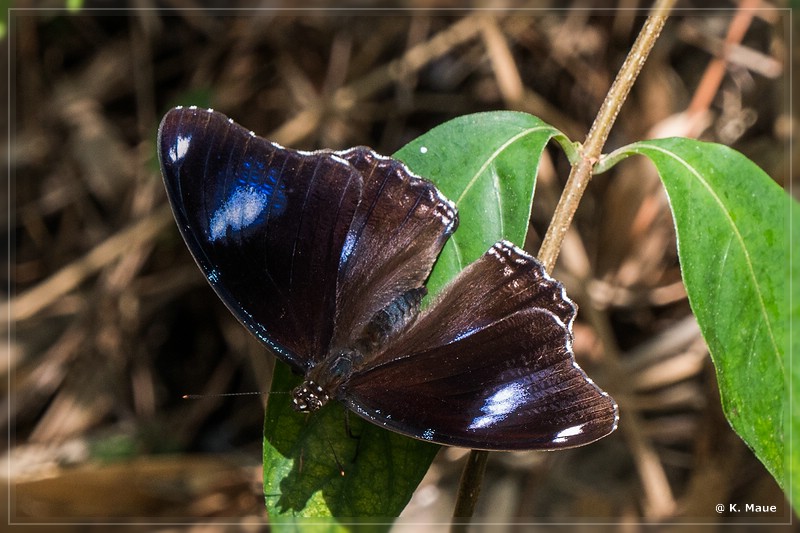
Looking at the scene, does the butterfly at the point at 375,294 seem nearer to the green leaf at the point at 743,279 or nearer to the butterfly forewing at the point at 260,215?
the butterfly forewing at the point at 260,215

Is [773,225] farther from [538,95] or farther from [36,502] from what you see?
[36,502]

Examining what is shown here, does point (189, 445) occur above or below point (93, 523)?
above

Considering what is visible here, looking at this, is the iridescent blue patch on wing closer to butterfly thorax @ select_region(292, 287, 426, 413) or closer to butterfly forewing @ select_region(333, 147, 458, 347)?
butterfly forewing @ select_region(333, 147, 458, 347)

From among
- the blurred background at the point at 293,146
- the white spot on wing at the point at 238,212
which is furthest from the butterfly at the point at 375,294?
the blurred background at the point at 293,146

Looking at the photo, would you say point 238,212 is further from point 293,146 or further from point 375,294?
point 293,146

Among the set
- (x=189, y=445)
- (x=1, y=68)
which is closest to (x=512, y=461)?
(x=189, y=445)

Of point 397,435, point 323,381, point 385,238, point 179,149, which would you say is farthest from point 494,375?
point 179,149
